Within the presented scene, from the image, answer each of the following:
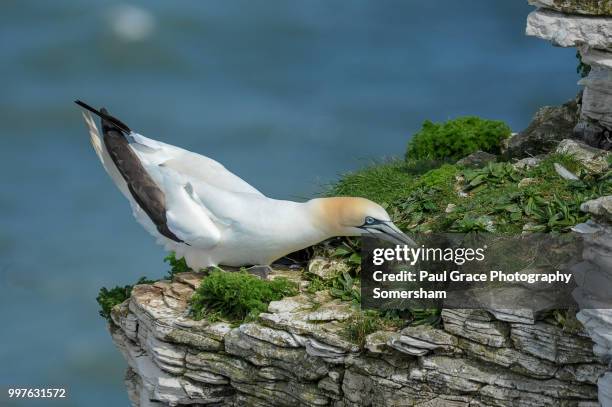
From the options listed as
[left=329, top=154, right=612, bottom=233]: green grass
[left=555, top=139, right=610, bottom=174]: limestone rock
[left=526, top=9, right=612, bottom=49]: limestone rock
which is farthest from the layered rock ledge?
[left=526, top=9, right=612, bottom=49]: limestone rock

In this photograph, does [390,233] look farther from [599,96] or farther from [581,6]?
[599,96]

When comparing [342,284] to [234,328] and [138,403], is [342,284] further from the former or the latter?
[138,403]

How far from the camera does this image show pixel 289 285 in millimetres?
11344

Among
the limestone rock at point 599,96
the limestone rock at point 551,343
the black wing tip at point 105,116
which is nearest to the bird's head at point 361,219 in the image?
the limestone rock at point 551,343

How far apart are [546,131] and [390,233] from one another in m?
3.65

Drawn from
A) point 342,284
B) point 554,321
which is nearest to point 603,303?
point 554,321

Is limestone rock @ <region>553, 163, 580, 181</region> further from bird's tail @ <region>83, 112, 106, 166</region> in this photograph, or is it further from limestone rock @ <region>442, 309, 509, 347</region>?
bird's tail @ <region>83, 112, 106, 166</region>

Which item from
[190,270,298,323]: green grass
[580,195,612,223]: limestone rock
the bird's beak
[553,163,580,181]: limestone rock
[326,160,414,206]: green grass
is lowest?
[190,270,298,323]: green grass

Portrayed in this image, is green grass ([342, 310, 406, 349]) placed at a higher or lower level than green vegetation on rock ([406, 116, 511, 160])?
lower

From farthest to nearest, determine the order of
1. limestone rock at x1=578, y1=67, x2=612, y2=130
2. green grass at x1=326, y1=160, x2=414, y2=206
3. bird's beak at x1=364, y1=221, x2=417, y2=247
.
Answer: green grass at x1=326, y1=160, x2=414, y2=206, limestone rock at x1=578, y1=67, x2=612, y2=130, bird's beak at x1=364, y1=221, x2=417, y2=247

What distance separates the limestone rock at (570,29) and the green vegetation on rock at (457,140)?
328 centimetres

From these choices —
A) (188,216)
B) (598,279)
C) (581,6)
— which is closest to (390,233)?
(188,216)

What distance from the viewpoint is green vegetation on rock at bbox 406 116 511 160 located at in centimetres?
1530

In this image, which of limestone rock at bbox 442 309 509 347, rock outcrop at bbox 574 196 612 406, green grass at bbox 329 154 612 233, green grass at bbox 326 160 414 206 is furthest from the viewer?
green grass at bbox 326 160 414 206
